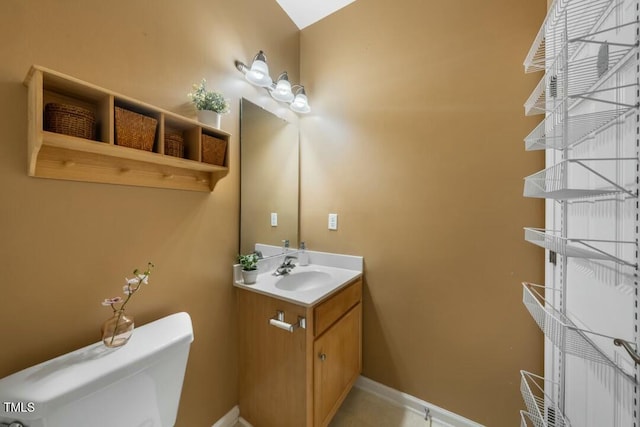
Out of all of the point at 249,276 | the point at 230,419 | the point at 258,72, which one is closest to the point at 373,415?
the point at 230,419

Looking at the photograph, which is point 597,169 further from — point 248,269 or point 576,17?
point 248,269

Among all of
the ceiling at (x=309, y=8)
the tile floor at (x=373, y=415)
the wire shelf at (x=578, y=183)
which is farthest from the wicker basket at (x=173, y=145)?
the tile floor at (x=373, y=415)

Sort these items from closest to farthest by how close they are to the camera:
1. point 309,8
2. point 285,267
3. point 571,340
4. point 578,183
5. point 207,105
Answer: point 571,340, point 578,183, point 207,105, point 285,267, point 309,8

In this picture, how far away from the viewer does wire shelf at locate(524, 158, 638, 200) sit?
609 mm

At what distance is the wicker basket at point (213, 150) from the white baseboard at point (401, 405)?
1.47m

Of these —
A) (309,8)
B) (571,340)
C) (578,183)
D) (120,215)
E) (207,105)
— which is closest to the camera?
(571,340)

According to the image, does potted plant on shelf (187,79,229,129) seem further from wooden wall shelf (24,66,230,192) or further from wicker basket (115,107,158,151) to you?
wicker basket (115,107,158,151)

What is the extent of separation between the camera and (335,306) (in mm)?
1407

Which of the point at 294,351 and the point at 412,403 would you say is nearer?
the point at 294,351

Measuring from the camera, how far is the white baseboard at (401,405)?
142 centimetres

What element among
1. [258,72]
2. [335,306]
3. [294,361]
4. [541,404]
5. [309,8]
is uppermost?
[309,8]

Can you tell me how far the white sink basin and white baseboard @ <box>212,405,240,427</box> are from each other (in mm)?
764

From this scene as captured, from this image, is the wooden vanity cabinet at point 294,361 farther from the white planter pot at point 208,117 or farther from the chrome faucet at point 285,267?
the white planter pot at point 208,117

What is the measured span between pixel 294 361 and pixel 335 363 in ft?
1.06
